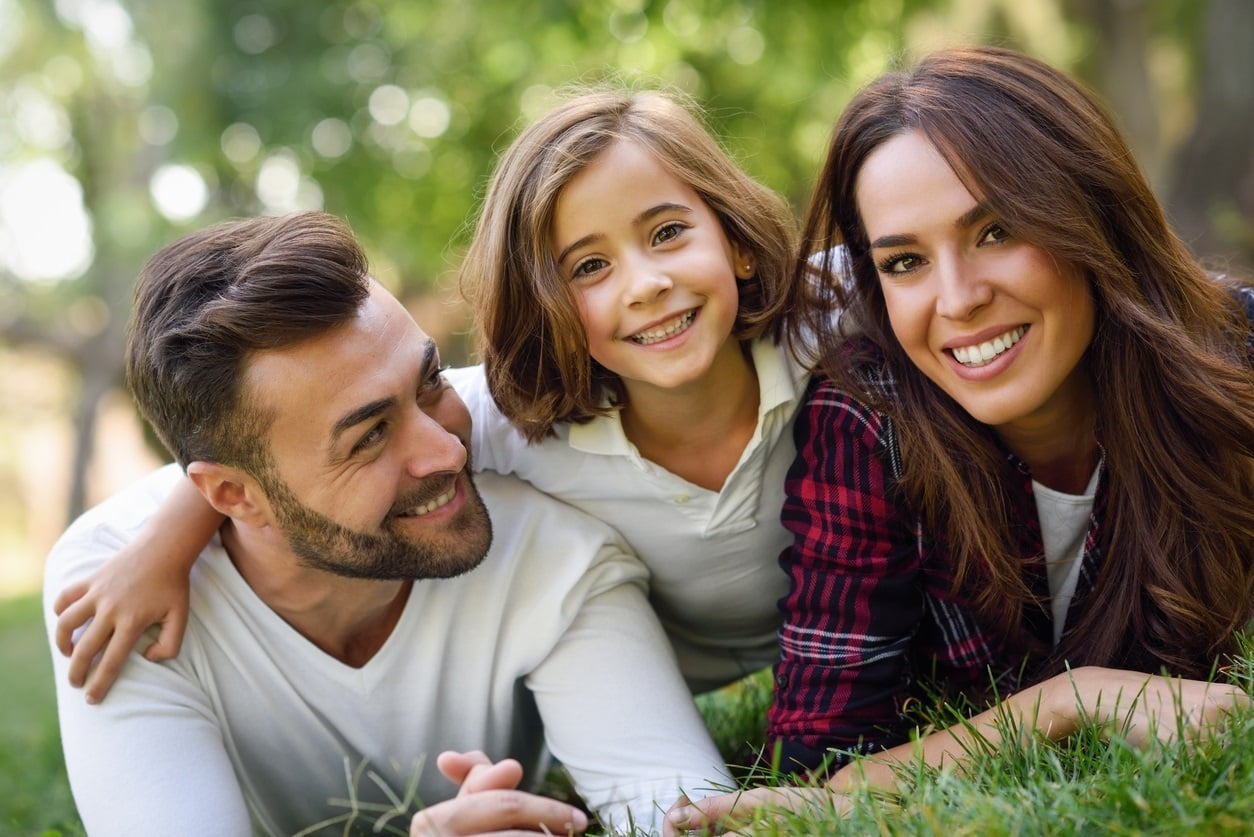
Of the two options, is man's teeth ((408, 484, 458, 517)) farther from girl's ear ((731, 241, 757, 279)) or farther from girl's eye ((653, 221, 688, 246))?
A: girl's ear ((731, 241, 757, 279))

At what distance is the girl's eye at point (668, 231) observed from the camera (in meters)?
2.90

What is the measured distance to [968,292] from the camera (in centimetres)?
251

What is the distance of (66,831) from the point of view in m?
3.33

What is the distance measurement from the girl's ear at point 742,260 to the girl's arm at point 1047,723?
124 centimetres

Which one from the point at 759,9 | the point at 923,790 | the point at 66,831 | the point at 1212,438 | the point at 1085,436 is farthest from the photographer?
the point at 759,9

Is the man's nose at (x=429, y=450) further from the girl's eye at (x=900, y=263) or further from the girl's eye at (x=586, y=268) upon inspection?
the girl's eye at (x=900, y=263)

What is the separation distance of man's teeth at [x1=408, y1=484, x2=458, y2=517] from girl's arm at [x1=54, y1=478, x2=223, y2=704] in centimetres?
55

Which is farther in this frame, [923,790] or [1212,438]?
[1212,438]

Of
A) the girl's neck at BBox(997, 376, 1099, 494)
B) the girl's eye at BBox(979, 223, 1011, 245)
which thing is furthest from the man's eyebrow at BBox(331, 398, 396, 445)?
the girl's neck at BBox(997, 376, 1099, 494)

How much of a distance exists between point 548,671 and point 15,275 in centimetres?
1422

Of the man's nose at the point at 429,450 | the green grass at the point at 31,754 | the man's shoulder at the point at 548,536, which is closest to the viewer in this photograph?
the man's nose at the point at 429,450

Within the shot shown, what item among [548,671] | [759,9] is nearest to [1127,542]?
[548,671]

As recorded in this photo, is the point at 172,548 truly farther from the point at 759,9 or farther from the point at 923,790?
Answer: the point at 759,9

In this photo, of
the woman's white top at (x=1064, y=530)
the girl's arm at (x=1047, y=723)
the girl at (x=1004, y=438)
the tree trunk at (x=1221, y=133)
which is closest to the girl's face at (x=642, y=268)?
the girl at (x=1004, y=438)
